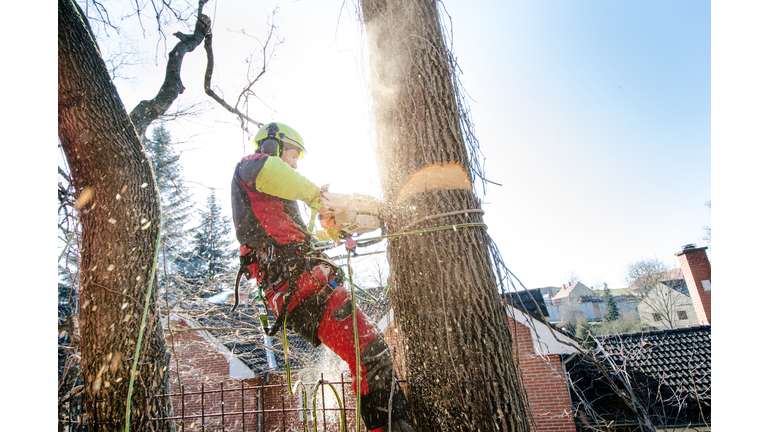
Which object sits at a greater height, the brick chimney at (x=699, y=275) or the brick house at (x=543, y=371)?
the brick chimney at (x=699, y=275)

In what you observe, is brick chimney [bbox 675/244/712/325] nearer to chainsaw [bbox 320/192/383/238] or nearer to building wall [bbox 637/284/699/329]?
building wall [bbox 637/284/699/329]

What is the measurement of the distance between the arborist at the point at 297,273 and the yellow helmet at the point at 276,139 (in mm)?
335

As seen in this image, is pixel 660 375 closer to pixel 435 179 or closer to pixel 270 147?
pixel 435 179

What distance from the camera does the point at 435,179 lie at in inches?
64.7

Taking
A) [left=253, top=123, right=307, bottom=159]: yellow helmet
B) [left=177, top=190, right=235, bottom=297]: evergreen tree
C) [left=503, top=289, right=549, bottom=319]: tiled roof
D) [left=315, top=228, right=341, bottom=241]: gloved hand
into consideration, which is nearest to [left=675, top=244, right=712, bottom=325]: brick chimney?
[left=503, top=289, right=549, bottom=319]: tiled roof

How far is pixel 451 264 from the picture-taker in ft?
5.07

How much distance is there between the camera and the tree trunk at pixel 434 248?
1.44 m

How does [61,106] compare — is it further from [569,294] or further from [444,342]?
[569,294]

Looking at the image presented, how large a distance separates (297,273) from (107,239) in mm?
1897

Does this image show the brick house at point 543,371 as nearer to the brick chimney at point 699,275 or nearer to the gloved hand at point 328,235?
the gloved hand at point 328,235

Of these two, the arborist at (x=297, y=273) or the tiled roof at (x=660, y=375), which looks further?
the tiled roof at (x=660, y=375)

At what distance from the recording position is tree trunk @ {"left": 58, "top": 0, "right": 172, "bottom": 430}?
2701mm

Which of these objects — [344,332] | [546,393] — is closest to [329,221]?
[344,332]

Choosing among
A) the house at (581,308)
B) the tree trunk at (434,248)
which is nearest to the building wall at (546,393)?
the tree trunk at (434,248)
